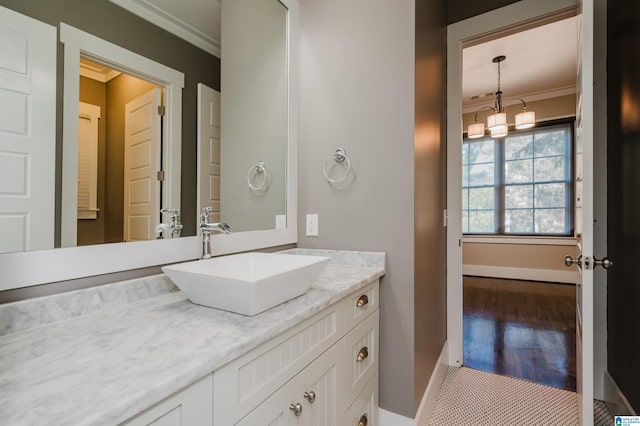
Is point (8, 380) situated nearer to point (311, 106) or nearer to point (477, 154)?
point (311, 106)

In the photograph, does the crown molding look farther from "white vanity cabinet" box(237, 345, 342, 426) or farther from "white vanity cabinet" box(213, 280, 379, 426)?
"white vanity cabinet" box(237, 345, 342, 426)

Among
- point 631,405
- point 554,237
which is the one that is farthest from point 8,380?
point 554,237

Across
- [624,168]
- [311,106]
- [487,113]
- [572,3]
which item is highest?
[487,113]

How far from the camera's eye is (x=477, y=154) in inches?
205

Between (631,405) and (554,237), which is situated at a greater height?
(554,237)

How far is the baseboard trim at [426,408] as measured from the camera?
56.7 inches

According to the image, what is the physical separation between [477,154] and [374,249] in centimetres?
456

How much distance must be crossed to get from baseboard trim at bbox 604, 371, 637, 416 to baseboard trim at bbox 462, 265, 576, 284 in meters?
3.47

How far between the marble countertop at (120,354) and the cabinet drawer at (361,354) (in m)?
0.32

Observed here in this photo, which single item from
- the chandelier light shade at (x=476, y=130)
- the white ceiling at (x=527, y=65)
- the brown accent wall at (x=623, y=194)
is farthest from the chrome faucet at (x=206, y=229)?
the chandelier light shade at (x=476, y=130)

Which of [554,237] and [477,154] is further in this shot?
[477,154]

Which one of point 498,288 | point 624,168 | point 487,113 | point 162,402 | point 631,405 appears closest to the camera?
point 162,402

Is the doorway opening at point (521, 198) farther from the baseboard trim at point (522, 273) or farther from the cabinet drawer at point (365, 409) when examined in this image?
the cabinet drawer at point (365, 409)

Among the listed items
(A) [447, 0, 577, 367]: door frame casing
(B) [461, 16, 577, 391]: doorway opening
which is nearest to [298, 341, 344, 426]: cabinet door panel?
(A) [447, 0, 577, 367]: door frame casing
